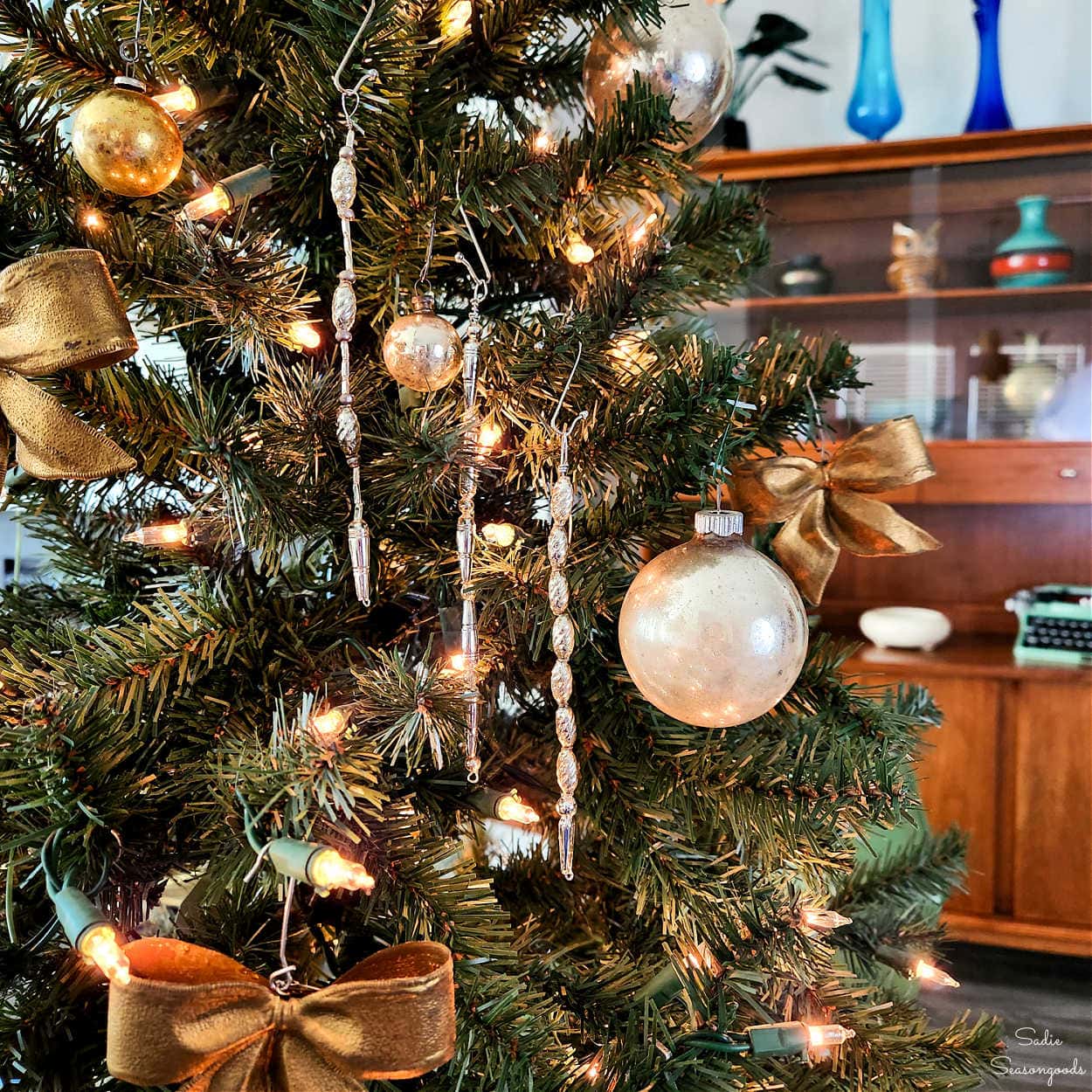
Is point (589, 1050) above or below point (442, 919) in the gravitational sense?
below

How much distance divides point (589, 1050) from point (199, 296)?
406 millimetres

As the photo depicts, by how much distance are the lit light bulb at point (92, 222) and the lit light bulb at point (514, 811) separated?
0.31 meters

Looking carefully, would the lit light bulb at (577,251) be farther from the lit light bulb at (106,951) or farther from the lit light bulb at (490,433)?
the lit light bulb at (106,951)

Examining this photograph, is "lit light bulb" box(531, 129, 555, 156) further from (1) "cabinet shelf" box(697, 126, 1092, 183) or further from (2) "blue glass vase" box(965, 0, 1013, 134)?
(2) "blue glass vase" box(965, 0, 1013, 134)

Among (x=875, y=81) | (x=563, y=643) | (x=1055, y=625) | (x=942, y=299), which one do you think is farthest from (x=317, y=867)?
(x=875, y=81)

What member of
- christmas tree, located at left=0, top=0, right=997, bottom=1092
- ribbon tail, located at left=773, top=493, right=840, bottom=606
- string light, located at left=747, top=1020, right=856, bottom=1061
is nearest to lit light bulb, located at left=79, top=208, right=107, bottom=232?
christmas tree, located at left=0, top=0, right=997, bottom=1092

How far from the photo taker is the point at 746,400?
49 cm

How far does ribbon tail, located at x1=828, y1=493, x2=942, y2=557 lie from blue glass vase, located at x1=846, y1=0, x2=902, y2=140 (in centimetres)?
159

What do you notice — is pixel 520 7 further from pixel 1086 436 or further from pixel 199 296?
pixel 1086 436

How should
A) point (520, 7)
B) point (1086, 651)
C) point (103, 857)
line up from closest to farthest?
1. point (103, 857)
2. point (520, 7)
3. point (1086, 651)

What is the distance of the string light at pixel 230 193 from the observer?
38 cm

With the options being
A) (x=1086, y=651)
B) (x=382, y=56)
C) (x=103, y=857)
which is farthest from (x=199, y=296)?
(x=1086, y=651)

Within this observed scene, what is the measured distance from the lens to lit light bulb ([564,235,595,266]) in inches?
19.3

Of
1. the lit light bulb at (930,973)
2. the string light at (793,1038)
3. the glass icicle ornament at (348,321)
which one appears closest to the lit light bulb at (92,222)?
the glass icicle ornament at (348,321)
